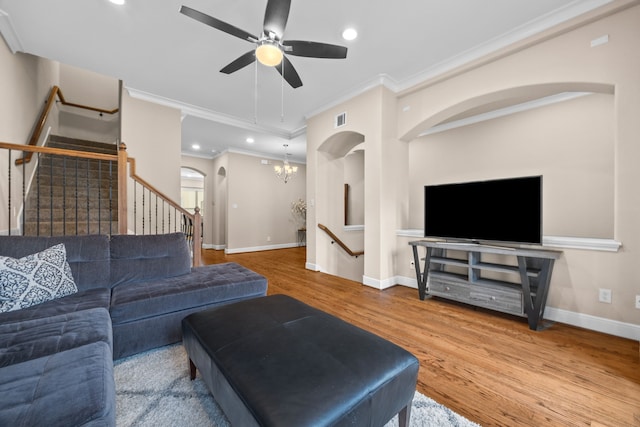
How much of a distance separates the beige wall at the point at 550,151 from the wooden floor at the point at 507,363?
54cm

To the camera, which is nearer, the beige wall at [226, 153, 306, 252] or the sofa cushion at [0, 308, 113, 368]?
the sofa cushion at [0, 308, 113, 368]

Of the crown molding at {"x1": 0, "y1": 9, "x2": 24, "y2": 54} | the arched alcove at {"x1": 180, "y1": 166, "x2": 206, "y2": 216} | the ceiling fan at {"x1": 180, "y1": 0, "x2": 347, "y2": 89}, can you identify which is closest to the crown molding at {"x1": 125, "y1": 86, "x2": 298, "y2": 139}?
the crown molding at {"x1": 0, "y1": 9, "x2": 24, "y2": 54}

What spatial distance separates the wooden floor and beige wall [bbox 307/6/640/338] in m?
0.54

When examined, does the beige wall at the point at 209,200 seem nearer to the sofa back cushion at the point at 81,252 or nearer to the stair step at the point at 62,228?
the stair step at the point at 62,228

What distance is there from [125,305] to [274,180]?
6201 mm

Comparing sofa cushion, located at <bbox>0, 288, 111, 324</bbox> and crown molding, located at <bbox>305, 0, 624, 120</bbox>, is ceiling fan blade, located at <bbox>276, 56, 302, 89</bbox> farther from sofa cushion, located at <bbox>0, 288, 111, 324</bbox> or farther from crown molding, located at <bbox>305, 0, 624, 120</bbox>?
sofa cushion, located at <bbox>0, 288, 111, 324</bbox>

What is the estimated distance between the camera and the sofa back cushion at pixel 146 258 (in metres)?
2.28

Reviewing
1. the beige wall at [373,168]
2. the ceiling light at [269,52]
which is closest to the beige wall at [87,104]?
the beige wall at [373,168]

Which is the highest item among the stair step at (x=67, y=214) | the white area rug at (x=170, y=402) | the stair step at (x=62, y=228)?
the stair step at (x=67, y=214)

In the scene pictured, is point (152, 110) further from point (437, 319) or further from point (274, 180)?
point (437, 319)

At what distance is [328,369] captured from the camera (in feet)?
3.36

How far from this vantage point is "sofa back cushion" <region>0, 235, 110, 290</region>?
192cm

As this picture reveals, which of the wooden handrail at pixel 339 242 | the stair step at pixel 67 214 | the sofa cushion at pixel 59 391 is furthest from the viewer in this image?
the wooden handrail at pixel 339 242

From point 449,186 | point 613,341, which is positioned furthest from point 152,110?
point 613,341
